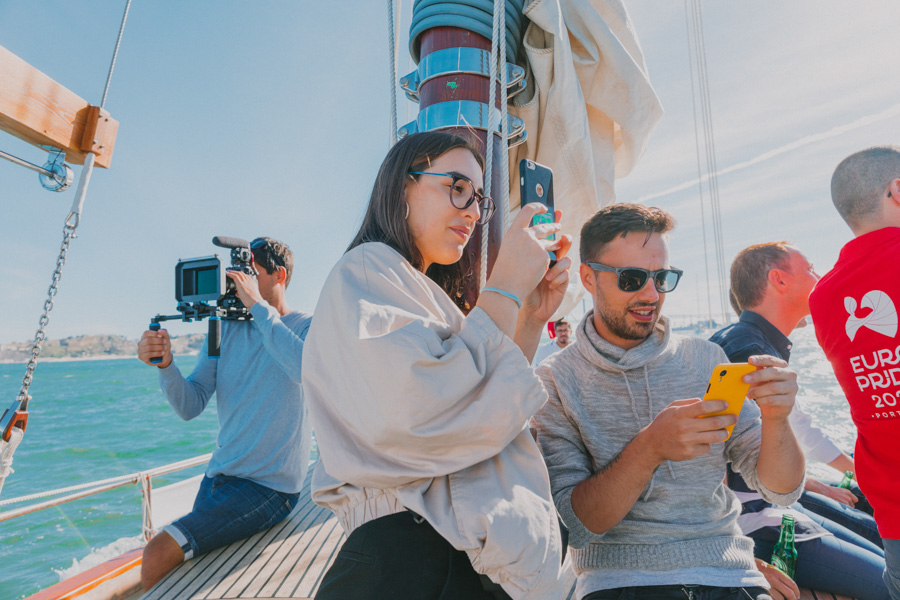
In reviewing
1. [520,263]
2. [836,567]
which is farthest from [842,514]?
[520,263]

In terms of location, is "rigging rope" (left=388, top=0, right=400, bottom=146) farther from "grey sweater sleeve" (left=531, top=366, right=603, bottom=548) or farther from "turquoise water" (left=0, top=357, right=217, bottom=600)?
"turquoise water" (left=0, top=357, right=217, bottom=600)

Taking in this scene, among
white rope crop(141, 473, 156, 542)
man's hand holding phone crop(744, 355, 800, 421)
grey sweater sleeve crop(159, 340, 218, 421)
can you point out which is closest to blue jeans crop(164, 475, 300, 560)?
grey sweater sleeve crop(159, 340, 218, 421)

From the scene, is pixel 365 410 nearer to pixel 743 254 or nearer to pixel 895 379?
pixel 895 379

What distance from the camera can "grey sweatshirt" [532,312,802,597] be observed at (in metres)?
1.26

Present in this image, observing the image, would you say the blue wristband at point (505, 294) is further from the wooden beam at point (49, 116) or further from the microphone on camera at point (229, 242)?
the microphone on camera at point (229, 242)

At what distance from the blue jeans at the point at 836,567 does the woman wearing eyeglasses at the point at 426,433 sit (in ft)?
4.86

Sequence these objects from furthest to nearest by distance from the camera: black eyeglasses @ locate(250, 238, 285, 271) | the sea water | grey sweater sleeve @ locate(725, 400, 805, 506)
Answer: the sea water → black eyeglasses @ locate(250, 238, 285, 271) → grey sweater sleeve @ locate(725, 400, 805, 506)

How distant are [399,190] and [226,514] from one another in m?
1.98

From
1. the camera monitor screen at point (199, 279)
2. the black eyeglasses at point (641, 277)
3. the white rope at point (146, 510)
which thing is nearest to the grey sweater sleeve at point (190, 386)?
the camera monitor screen at point (199, 279)

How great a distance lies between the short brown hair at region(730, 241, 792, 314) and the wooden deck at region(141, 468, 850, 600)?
3.87 ft

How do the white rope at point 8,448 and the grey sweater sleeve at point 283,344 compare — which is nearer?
the white rope at point 8,448

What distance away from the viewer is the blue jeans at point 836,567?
5.65ft

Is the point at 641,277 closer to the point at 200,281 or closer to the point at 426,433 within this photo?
the point at 426,433

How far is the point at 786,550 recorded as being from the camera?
1.72 m
